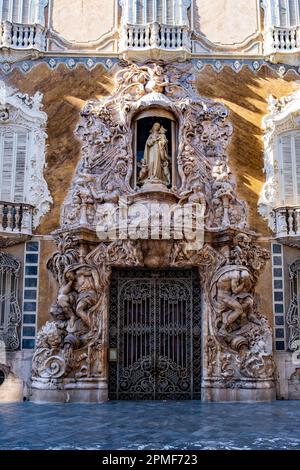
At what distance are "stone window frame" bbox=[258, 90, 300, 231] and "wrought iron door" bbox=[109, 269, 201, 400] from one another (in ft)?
8.61

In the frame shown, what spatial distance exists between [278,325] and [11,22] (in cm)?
1069

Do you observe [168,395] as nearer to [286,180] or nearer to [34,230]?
[34,230]

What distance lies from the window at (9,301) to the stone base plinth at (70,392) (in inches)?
49.7

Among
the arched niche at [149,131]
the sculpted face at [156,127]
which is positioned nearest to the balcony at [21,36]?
the arched niche at [149,131]

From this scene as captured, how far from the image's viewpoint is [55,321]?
12.5 m

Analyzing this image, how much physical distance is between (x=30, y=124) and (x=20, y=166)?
1.16 m

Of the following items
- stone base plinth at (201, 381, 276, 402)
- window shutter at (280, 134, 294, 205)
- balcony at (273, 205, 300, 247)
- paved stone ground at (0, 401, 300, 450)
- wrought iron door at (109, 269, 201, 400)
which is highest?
window shutter at (280, 134, 294, 205)

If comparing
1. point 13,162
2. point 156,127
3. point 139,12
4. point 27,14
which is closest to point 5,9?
point 27,14

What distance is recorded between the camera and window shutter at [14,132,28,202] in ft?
45.1

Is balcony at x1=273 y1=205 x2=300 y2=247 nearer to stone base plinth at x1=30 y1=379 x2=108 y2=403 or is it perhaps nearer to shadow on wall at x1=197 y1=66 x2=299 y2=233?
shadow on wall at x1=197 y1=66 x2=299 y2=233

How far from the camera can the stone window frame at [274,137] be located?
45.0 feet

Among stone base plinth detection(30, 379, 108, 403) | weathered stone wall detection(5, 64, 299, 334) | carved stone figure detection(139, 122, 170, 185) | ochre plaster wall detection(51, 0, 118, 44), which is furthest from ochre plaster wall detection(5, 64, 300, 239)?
stone base plinth detection(30, 379, 108, 403)

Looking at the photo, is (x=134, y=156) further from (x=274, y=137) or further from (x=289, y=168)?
(x=289, y=168)

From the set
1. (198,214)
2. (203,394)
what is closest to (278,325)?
(203,394)
